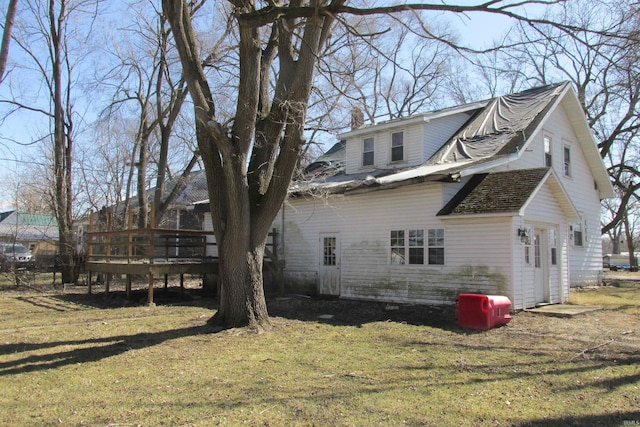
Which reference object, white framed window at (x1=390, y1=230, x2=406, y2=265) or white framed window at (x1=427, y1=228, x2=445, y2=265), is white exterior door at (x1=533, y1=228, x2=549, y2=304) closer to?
white framed window at (x1=427, y1=228, x2=445, y2=265)

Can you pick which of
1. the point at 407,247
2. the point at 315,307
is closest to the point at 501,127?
the point at 407,247

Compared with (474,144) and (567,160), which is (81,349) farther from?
(567,160)

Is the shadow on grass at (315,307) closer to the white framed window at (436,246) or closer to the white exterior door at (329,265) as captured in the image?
the white exterior door at (329,265)

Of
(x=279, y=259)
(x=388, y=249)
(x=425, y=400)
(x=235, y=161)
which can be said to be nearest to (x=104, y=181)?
(x=279, y=259)

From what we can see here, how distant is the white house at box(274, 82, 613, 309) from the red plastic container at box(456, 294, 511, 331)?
170 centimetres

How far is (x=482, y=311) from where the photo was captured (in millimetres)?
10023

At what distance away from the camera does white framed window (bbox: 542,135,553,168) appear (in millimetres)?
16969

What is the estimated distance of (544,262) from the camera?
13516mm

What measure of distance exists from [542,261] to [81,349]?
1152 centimetres

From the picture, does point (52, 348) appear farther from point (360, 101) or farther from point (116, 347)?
point (360, 101)

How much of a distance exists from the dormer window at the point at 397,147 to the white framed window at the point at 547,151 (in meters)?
4.94

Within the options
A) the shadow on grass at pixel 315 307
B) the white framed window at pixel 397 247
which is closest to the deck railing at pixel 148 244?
the shadow on grass at pixel 315 307

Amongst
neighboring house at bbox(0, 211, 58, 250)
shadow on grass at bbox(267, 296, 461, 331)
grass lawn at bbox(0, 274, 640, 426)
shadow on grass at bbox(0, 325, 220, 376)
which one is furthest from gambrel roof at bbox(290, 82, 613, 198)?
neighboring house at bbox(0, 211, 58, 250)

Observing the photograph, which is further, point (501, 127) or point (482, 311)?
point (501, 127)
